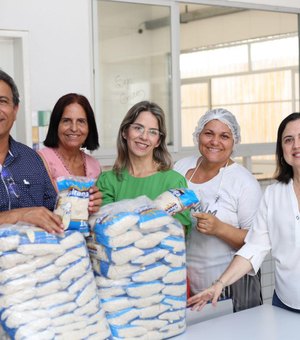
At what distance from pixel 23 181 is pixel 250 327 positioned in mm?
906

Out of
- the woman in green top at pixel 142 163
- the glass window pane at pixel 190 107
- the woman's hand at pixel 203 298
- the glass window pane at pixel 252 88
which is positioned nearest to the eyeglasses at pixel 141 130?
the woman in green top at pixel 142 163

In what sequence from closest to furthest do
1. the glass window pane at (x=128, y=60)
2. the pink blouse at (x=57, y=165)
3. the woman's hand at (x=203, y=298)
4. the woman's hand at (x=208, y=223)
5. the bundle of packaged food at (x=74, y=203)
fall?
the bundle of packaged food at (x=74, y=203) < the woman's hand at (x=203, y=298) < the woman's hand at (x=208, y=223) < the pink blouse at (x=57, y=165) < the glass window pane at (x=128, y=60)

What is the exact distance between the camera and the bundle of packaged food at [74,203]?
5.21 ft

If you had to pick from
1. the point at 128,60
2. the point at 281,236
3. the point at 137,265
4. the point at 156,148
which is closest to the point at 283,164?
the point at 281,236

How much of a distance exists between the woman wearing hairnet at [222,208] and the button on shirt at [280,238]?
12 cm

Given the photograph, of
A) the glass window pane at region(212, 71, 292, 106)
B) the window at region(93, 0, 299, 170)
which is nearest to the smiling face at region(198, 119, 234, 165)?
the window at region(93, 0, 299, 170)

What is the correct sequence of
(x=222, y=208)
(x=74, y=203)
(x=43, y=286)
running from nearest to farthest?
1. (x=43, y=286)
2. (x=74, y=203)
3. (x=222, y=208)

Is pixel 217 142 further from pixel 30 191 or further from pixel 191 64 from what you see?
pixel 191 64

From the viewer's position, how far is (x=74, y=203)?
1.60 m

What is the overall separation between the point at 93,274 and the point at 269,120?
324 centimetres

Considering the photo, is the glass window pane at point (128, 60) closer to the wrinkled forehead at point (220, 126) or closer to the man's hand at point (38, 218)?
the wrinkled forehead at point (220, 126)

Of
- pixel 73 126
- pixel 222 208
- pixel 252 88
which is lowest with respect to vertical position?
pixel 222 208

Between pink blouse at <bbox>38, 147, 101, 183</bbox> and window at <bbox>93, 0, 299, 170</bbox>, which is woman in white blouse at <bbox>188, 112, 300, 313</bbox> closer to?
pink blouse at <bbox>38, 147, 101, 183</bbox>

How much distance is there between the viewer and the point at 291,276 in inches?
80.0
